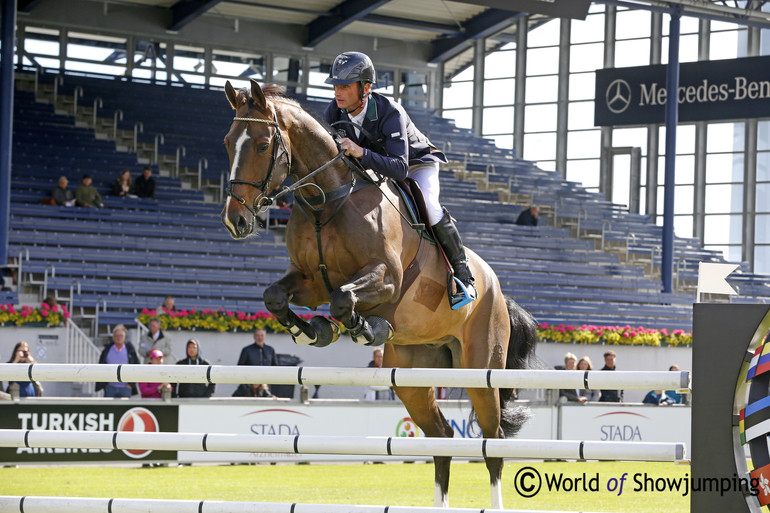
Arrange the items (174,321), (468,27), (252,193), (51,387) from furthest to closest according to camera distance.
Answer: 1. (468,27)
2. (174,321)
3. (51,387)
4. (252,193)

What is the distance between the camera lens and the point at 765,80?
19078mm

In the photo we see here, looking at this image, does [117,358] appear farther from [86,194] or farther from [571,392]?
[86,194]

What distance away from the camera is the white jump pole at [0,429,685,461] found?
3.89 m

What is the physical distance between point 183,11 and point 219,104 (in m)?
2.32

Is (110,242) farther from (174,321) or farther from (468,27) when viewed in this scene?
(468,27)

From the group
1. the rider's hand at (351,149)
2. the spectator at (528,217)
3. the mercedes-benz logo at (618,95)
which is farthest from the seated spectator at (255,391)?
the mercedes-benz logo at (618,95)

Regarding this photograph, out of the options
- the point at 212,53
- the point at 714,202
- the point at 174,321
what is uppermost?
the point at 212,53

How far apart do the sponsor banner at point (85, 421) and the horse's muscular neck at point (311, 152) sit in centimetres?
577

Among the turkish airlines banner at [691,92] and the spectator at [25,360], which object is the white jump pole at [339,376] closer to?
the spectator at [25,360]

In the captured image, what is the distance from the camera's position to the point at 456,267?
542 cm

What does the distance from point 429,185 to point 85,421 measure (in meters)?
5.85

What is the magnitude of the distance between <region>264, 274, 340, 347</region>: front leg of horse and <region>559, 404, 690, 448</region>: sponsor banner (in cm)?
783

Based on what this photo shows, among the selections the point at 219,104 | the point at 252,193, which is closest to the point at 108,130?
the point at 219,104

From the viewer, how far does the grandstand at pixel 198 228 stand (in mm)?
15828
